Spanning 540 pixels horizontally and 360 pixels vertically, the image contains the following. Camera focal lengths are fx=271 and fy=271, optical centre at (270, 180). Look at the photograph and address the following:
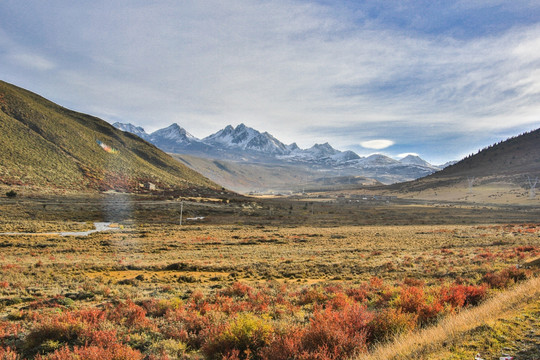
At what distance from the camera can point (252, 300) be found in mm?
11023

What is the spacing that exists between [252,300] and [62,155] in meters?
112

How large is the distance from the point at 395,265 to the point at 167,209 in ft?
192

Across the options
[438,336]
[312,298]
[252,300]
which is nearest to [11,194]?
[252,300]

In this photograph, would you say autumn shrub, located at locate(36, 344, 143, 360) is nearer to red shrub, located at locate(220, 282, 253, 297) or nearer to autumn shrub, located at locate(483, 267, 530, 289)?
red shrub, located at locate(220, 282, 253, 297)

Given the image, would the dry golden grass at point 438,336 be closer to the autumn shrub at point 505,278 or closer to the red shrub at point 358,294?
the autumn shrub at point 505,278

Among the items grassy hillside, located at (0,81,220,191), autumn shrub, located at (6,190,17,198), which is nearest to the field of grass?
autumn shrub, located at (6,190,17,198)

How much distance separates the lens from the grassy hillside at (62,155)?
258ft

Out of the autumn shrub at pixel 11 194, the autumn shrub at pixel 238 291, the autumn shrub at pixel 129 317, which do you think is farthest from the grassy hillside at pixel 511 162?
the autumn shrub at pixel 11 194

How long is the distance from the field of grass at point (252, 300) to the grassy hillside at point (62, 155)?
63.8m

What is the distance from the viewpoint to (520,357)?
466cm

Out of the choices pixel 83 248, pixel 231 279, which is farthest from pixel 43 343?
pixel 83 248

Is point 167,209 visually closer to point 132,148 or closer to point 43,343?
point 43,343

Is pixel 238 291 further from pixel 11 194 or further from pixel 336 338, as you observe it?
pixel 11 194

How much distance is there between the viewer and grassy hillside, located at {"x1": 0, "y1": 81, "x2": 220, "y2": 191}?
258 ft
